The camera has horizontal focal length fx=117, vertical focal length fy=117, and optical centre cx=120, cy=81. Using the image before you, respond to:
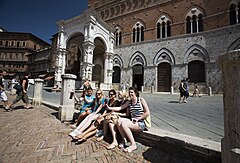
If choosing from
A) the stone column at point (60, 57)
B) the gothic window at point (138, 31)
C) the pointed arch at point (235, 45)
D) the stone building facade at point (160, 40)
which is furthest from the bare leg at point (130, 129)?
the gothic window at point (138, 31)

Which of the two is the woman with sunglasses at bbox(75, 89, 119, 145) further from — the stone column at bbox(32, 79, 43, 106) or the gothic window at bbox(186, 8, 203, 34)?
the gothic window at bbox(186, 8, 203, 34)

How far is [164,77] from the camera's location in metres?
16.7

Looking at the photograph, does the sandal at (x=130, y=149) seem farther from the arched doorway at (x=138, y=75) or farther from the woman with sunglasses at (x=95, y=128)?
the arched doorway at (x=138, y=75)

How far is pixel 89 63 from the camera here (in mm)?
12992

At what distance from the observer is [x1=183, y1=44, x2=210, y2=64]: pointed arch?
46.9 feet

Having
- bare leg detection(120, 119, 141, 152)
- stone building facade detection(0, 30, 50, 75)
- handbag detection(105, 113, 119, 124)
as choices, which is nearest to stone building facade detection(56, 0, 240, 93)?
handbag detection(105, 113, 119, 124)

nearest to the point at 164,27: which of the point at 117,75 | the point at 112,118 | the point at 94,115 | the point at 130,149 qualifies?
the point at 117,75

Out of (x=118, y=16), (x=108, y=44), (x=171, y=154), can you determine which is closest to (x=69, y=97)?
(x=171, y=154)

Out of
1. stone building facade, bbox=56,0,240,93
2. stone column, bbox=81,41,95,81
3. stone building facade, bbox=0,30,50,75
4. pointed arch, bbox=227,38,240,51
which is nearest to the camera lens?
pointed arch, bbox=227,38,240,51

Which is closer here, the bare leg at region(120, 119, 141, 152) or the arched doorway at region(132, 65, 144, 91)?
the bare leg at region(120, 119, 141, 152)

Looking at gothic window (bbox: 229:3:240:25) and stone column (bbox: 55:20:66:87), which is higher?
gothic window (bbox: 229:3:240:25)

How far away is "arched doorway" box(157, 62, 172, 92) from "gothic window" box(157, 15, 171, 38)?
4.47 metres

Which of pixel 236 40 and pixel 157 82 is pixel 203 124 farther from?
pixel 236 40

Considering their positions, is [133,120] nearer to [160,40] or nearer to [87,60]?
[87,60]
